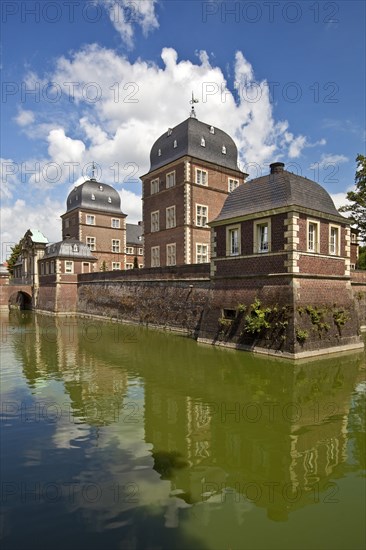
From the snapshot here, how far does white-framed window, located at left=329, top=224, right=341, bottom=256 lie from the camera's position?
16.1 m

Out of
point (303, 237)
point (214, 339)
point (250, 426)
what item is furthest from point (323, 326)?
point (250, 426)

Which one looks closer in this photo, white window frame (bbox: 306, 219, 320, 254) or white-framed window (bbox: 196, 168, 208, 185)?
white window frame (bbox: 306, 219, 320, 254)

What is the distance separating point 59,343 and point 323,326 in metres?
12.8

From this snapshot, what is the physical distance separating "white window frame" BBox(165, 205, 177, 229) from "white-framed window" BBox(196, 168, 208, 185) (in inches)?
119

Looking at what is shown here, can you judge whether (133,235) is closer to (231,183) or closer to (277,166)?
(231,183)

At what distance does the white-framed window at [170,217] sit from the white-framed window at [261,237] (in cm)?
1431

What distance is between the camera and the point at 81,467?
575 cm

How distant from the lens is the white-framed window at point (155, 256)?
1215 inches

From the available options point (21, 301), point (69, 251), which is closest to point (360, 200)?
point (69, 251)

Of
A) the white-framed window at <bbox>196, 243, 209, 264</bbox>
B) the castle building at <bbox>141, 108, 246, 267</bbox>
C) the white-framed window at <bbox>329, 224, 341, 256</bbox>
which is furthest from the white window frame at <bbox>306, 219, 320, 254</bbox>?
the white-framed window at <bbox>196, 243, 209, 264</bbox>

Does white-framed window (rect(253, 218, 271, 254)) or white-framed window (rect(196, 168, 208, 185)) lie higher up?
white-framed window (rect(196, 168, 208, 185))

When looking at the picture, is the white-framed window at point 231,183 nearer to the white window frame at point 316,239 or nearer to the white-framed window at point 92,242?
the white window frame at point 316,239

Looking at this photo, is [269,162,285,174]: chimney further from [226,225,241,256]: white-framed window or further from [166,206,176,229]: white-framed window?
[166,206,176,229]: white-framed window

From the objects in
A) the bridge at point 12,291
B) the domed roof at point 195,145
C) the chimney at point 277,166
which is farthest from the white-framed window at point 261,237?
the bridge at point 12,291
